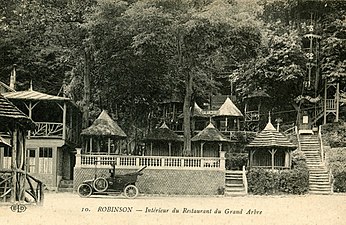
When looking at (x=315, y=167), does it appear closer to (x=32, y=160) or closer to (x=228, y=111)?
(x=228, y=111)

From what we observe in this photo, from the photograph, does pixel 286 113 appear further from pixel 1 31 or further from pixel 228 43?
pixel 1 31

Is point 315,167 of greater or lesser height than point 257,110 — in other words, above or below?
below

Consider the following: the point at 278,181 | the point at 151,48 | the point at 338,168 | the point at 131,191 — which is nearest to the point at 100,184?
the point at 131,191

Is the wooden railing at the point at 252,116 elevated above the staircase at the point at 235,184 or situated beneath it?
elevated above

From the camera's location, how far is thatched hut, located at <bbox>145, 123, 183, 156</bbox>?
31.1 m

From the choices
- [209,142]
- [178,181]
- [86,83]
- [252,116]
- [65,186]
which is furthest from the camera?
[252,116]

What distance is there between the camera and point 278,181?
1008 inches

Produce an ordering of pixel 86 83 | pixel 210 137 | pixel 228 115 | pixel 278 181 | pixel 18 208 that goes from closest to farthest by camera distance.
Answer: pixel 18 208 → pixel 278 181 → pixel 86 83 → pixel 210 137 → pixel 228 115

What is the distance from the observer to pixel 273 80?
117 feet

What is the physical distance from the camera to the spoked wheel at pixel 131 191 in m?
22.6

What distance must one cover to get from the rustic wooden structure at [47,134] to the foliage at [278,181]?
26.8 feet

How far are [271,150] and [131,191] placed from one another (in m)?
7.44

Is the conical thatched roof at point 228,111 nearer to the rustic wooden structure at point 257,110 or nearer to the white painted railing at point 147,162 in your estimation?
the rustic wooden structure at point 257,110

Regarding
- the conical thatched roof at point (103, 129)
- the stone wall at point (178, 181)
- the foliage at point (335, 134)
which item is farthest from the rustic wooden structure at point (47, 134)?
the foliage at point (335, 134)
